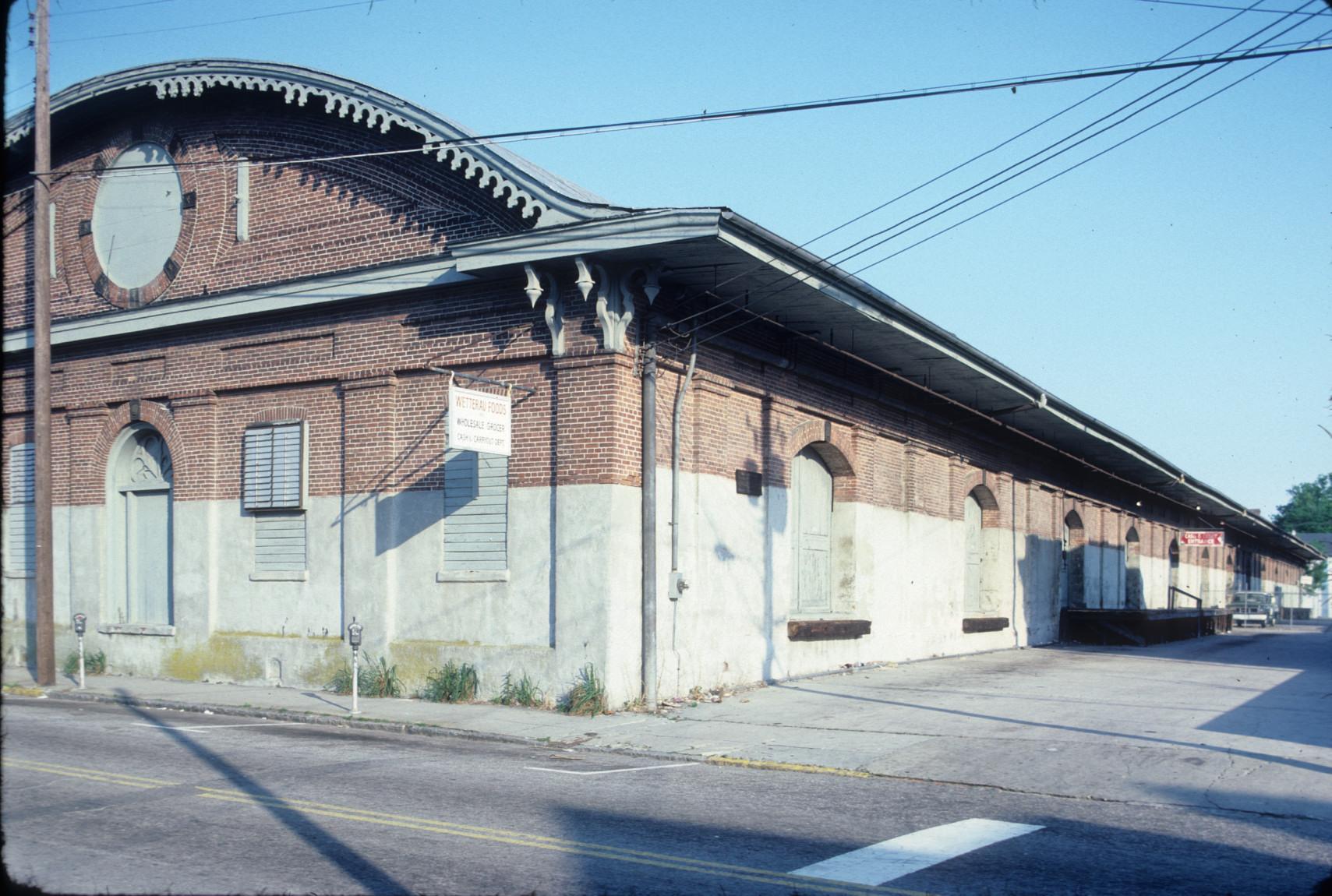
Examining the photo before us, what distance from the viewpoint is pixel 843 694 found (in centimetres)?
1738

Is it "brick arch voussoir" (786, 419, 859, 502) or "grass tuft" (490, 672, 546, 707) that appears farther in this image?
"brick arch voussoir" (786, 419, 859, 502)

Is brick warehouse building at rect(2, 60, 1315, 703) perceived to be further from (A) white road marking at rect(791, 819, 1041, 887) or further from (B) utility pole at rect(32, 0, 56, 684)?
(A) white road marking at rect(791, 819, 1041, 887)

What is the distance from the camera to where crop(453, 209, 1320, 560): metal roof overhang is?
1472 centimetres

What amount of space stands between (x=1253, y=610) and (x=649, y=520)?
172 ft

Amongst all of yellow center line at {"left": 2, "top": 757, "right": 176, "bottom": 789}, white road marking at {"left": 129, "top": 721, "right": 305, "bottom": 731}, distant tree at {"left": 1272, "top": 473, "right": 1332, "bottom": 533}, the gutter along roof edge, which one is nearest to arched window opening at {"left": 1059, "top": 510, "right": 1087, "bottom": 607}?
the gutter along roof edge

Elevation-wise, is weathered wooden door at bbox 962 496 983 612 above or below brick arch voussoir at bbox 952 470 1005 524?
below

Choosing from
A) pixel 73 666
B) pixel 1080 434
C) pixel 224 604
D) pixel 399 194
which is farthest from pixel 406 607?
pixel 1080 434

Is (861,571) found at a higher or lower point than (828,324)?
lower

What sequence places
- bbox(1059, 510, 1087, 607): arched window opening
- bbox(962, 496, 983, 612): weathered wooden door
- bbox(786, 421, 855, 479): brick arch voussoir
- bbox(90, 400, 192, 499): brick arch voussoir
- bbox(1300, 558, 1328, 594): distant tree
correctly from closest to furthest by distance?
bbox(786, 421, 855, 479): brick arch voussoir < bbox(90, 400, 192, 499): brick arch voussoir < bbox(962, 496, 983, 612): weathered wooden door < bbox(1059, 510, 1087, 607): arched window opening < bbox(1300, 558, 1328, 594): distant tree

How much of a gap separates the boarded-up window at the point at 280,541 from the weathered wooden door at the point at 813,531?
8.34 meters

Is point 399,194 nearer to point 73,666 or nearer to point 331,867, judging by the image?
point 73,666

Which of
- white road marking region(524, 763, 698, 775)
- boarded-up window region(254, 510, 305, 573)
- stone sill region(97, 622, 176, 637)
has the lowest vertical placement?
white road marking region(524, 763, 698, 775)

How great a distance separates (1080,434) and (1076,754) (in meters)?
20.2

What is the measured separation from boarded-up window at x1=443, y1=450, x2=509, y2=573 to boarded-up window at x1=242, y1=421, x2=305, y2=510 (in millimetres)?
3138
